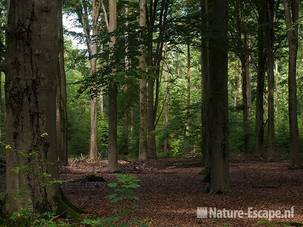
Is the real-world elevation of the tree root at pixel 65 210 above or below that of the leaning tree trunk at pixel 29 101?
below

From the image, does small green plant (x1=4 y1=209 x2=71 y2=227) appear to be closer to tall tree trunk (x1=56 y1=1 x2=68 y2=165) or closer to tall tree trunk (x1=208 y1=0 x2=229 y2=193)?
tall tree trunk (x1=208 y1=0 x2=229 y2=193)

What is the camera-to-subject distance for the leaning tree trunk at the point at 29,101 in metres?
6.50

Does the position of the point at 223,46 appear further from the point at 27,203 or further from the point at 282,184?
the point at 27,203

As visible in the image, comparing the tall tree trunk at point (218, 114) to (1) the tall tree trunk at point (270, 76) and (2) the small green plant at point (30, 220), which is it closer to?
(2) the small green plant at point (30, 220)

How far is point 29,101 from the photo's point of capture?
6559 millimetres

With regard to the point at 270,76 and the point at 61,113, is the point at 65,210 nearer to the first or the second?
the point at 61,113

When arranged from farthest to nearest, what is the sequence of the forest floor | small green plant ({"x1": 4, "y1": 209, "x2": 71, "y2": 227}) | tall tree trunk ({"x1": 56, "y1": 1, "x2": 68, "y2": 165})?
1. tall tree trunk ({"x1": 56, "y1": 1, "x2": 68, "y2": 165})
2. the forest floor
3. small green plant ({"x1": 4, "y1": 209, "x2": 71, "y2": 227})

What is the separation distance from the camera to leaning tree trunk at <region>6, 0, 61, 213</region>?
6.50 meters

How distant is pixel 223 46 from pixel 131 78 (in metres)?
4.18

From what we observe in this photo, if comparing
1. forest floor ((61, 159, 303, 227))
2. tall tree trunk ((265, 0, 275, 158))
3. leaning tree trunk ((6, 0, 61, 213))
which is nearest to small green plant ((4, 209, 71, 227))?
leaning tree trunk ((6, 0, 61, 213))

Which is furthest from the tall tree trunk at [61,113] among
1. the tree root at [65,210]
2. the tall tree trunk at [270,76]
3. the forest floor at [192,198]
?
the tree root at [65,210]

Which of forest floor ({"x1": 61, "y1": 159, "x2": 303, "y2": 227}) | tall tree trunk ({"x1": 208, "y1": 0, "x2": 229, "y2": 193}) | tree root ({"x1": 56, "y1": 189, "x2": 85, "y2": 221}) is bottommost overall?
forest floor ({"x1": 61, "y1": 159, "x2": 303, "y2": 227})

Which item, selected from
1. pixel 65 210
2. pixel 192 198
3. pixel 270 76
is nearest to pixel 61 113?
pixel 270 76

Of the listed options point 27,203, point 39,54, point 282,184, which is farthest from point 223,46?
point 27,203
